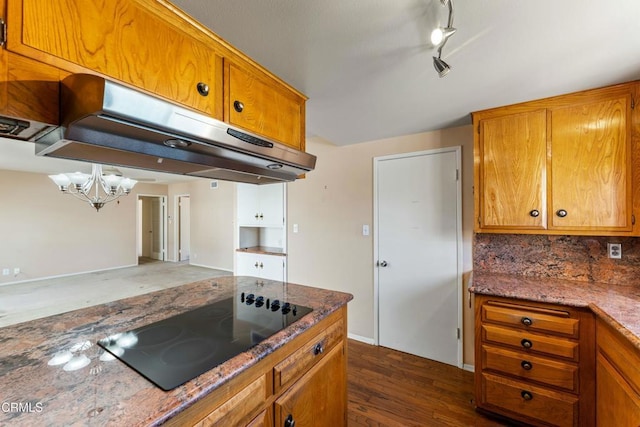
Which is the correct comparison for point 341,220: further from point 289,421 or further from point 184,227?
point 184,227

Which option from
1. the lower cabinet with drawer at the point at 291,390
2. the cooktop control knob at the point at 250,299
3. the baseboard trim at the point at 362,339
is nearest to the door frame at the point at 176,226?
the baseboard trim at the point at 362,339

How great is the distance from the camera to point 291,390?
3.65ft

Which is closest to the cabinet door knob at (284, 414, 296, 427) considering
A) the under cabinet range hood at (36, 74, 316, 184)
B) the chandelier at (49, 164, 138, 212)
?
the under cabinet range hood at (36, 74, 316, 184)

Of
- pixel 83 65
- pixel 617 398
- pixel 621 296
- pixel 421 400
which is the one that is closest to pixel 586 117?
pixel 621 296

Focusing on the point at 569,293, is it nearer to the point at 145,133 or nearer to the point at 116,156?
the point at 145,133

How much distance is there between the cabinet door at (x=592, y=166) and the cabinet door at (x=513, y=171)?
2.8 inches

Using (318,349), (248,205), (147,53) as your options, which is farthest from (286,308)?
(248,205)

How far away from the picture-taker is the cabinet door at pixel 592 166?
171 cm

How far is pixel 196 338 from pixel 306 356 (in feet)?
1.55

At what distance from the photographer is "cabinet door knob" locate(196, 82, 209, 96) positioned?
1164 millimetres

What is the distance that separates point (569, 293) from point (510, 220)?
0.56 m

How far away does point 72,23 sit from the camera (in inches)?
33.1

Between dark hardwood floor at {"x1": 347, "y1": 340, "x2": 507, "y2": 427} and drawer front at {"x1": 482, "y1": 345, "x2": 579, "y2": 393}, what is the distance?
398mm

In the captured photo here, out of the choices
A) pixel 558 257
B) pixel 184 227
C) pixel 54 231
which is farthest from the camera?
pixel 184 227
